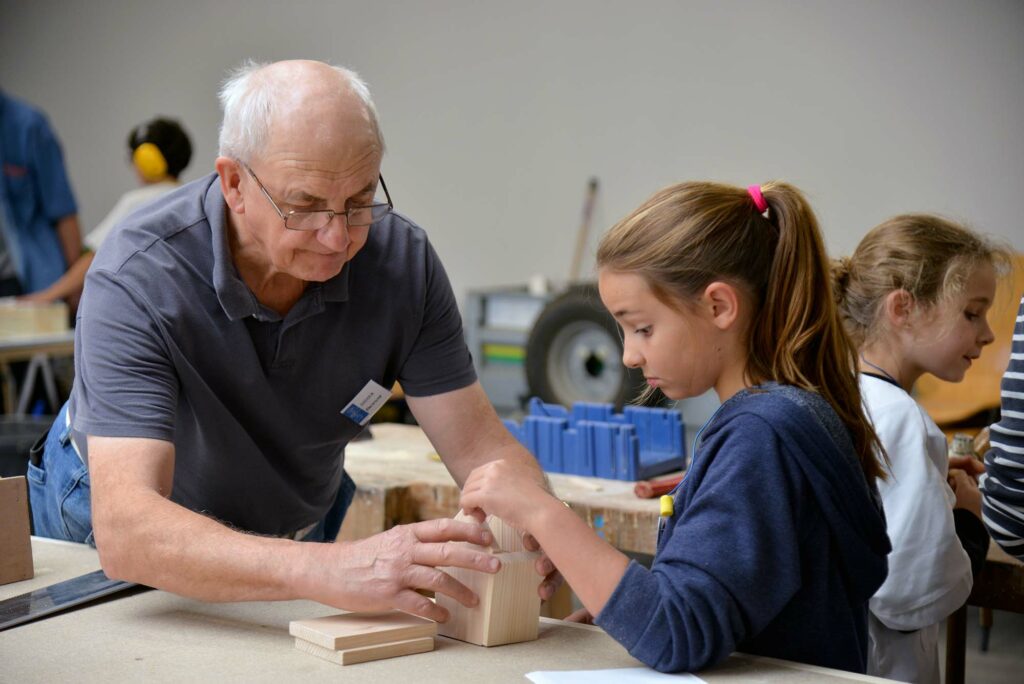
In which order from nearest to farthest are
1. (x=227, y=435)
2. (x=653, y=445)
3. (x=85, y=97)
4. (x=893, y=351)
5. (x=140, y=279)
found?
1. (x=140, y=279)
2. (x=227, y=435)
3. (x=893, y=351)
4. (x=653, y=445)
5. (x=85, y=97)

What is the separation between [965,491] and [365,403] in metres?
1.34

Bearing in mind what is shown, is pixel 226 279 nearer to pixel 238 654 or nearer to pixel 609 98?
pixel 238 654

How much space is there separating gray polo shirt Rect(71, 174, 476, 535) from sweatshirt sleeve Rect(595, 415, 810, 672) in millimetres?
787

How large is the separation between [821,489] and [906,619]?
0.79m

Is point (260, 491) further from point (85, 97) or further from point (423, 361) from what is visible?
point (85, 97)

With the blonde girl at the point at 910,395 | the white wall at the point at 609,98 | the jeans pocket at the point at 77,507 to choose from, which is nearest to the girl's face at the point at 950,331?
the blonde girl at the point at 910,395

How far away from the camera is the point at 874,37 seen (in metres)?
6.03

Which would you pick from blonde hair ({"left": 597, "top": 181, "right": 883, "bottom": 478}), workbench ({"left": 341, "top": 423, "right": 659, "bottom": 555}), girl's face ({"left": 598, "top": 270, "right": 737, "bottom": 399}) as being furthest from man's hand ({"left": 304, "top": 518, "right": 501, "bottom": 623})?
workbench ({"left": 341, "top": 423, "right": 659, "bottom": 555})

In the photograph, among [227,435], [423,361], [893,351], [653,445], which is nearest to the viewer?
[227,435]

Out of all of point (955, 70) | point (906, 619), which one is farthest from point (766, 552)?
point (955, 70)

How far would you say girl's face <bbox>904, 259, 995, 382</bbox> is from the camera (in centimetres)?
229

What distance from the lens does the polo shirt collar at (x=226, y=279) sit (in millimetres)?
1853

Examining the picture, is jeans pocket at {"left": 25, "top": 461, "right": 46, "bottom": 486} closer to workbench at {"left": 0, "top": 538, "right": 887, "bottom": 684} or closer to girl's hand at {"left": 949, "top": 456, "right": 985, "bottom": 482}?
workbench at {"left": 0, "top": 538, "right": 887, "bottom": 684}

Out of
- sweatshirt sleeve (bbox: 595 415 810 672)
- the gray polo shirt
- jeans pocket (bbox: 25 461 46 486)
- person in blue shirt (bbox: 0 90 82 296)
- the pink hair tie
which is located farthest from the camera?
person in blue shirt (bbox: 0 90 82 296)
